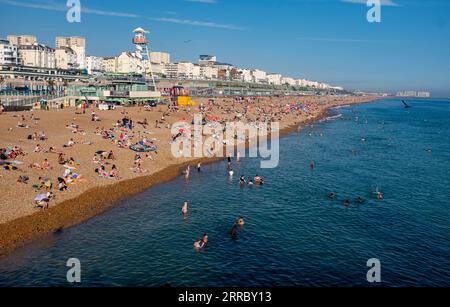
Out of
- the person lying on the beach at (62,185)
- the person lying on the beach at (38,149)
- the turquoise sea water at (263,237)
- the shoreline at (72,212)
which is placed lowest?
the turquoise sea water at (263,237)

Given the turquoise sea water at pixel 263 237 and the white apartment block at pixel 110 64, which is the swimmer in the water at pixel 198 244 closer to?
the turquoise sea water at pixel 263 237

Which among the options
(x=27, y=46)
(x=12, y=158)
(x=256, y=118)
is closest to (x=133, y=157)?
(x=12, y=158)

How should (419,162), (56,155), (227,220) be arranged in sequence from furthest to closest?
(419,162) < (56,155) < (227,220)

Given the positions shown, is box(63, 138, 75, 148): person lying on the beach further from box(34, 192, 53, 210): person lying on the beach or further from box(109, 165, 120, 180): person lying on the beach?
box(34, 192, 53, 210): person lying on the beach

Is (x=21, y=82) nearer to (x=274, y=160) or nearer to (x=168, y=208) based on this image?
(x=274, y=160)

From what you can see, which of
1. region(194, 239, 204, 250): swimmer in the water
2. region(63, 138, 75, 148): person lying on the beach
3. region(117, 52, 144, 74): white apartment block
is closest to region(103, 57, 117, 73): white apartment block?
region(117, 52, 144, 74): white apartment block

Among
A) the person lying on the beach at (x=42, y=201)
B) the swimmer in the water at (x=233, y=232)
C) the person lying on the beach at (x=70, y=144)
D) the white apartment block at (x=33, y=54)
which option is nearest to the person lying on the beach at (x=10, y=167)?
the person lying on the beach at (x=42, y=201)
